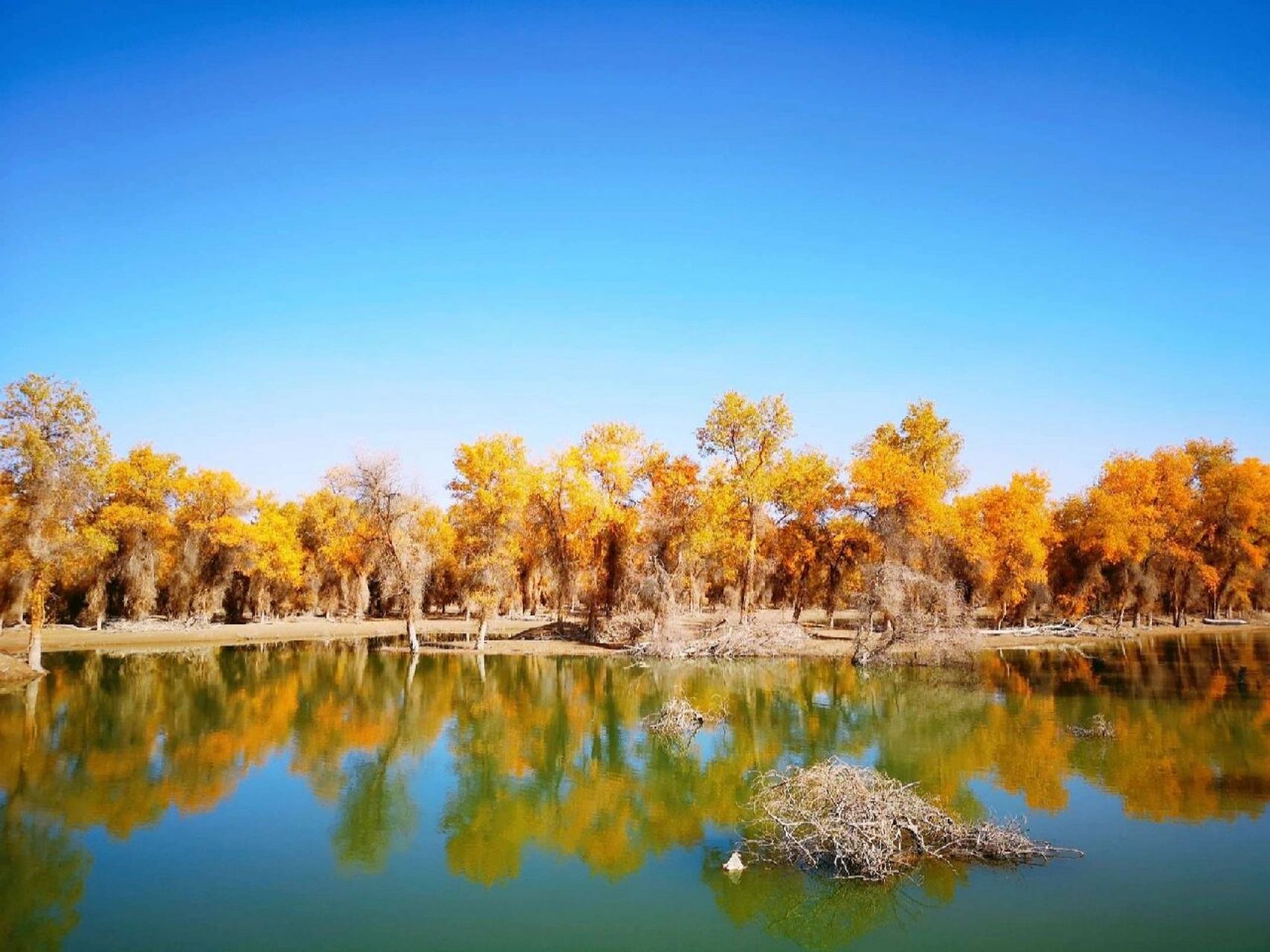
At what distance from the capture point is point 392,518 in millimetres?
46094

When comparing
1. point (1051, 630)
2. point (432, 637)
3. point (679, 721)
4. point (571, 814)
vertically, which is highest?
point (679, 721)

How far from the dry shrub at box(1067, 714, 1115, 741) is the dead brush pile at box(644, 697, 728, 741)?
11.5 metres

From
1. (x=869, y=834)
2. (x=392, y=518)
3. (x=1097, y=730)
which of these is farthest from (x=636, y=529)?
(x=869, y=834)

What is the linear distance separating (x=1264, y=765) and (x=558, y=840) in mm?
19940

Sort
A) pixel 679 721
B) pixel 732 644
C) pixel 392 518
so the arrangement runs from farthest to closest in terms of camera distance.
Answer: pixel 732 644 < pixel 392 518 < pixel 679 721

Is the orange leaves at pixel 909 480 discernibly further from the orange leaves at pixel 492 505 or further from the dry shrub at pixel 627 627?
the orange leaves at pixel 492 505

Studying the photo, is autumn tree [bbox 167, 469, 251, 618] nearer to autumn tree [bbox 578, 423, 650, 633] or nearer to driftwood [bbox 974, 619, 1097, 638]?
autumn tree [bbox 578, 423, 650, 633]

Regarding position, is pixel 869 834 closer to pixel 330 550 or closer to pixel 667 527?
pixel 667 527

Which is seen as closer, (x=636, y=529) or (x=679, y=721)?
(x=679, y=721)

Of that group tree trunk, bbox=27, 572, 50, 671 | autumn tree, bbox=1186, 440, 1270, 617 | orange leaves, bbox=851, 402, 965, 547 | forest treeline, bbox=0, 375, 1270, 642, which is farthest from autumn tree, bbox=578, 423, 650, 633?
autumn tree, bbox=1186, 440, 1270, 617

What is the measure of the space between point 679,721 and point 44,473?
29.5 m

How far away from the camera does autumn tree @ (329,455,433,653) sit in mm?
45312

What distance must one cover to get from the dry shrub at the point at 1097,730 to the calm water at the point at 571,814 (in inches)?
26.0

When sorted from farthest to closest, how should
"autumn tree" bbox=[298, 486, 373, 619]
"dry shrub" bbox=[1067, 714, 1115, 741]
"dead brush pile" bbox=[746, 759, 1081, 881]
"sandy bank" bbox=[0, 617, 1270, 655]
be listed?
1. "autumn tree" bbox=[298, 486, 373, 619]
2. "sandy bank" bbox=[0, 617, 1270, 655]
3. "dry shrub" bbox=[1067, 714, 1115, 741]
4. "dead brush pile" bbox=[746, 759, 1081, 881]
